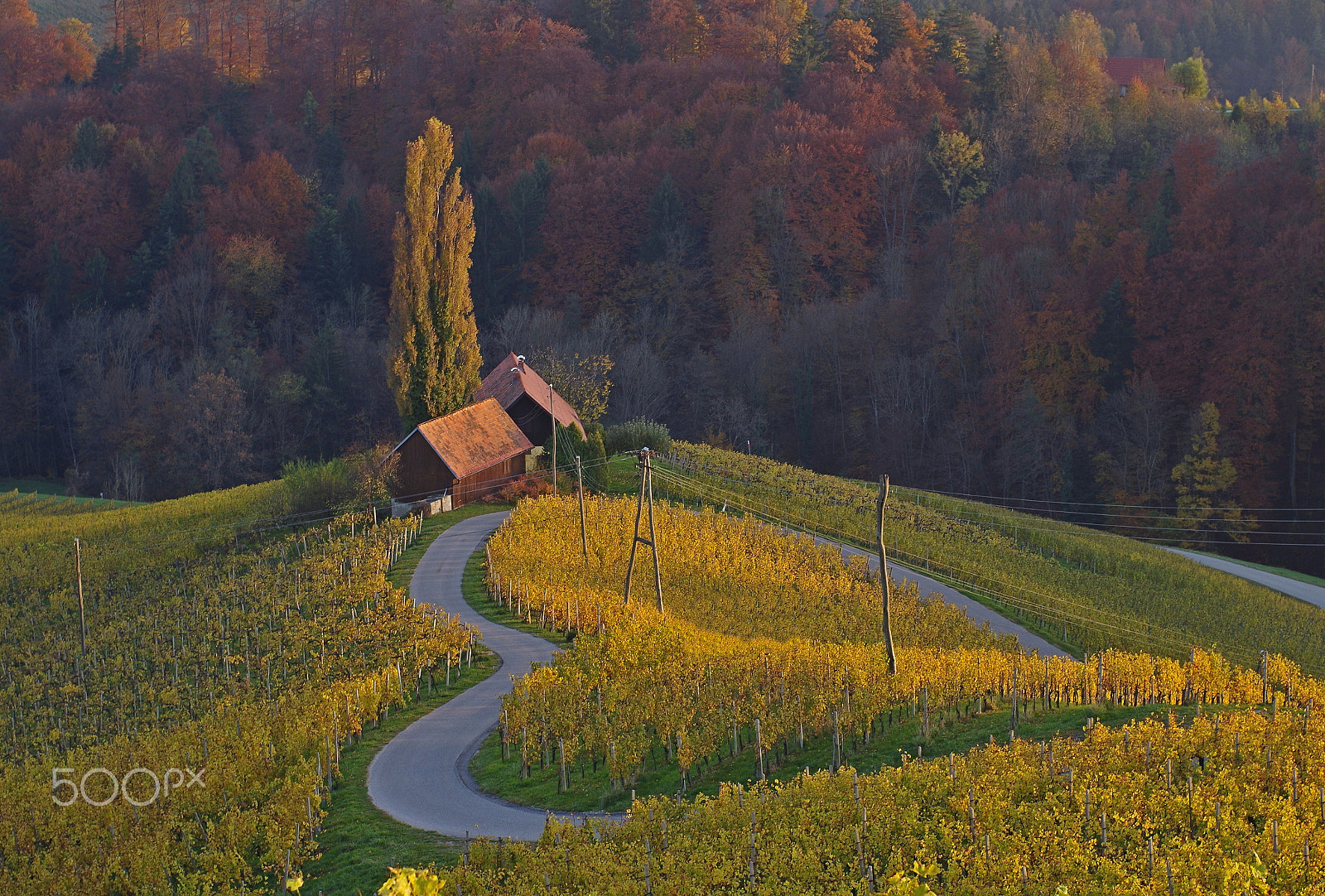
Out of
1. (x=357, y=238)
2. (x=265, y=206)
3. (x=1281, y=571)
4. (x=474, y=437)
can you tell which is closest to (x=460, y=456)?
(x=474, y=437)

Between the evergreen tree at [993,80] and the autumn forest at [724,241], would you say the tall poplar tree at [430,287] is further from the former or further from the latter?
the evergreen tree at [993,80]

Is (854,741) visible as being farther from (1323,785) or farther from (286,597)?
(286,597)

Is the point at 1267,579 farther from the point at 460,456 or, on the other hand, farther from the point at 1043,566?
the point at 460,456

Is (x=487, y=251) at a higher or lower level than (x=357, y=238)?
lower

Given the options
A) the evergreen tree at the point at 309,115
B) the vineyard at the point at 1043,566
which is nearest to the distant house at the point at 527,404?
the vineyard at the point at 1043,566

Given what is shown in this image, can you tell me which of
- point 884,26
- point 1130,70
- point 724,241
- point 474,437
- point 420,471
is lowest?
point 420,471

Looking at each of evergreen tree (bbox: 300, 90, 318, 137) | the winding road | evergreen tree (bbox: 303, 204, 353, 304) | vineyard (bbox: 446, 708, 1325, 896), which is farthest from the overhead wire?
evergreen tree (bbox: 300, 90, 318, 137)
